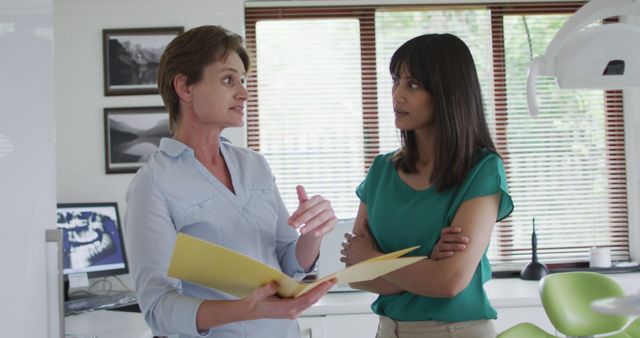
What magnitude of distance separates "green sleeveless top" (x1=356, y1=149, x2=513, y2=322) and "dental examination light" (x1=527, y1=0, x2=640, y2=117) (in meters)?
0.26

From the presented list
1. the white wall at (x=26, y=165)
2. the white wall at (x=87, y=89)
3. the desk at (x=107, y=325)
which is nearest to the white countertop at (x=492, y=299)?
the desk at (x=107, y=325)

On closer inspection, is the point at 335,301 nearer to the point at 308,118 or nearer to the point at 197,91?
the point at 308,118

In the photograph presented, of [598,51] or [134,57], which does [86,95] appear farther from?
[598,51]

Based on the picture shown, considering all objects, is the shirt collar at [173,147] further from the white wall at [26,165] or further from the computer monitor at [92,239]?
the computer monitor at [92,239]

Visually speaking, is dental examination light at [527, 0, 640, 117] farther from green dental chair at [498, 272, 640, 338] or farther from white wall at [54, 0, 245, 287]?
white wall at [54, 0, 245, 287]

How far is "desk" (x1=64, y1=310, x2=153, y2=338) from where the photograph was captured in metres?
2.81

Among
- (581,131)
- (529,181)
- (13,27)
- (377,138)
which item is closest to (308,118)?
(377,138)

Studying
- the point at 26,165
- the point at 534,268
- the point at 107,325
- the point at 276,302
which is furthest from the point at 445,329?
the point at 534,268

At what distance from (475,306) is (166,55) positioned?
867mm

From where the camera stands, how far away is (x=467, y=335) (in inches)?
65.2

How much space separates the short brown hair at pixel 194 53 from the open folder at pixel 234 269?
1.60ft

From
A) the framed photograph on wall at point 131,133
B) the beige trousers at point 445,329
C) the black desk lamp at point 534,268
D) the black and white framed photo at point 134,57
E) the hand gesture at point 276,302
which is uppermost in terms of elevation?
the black and white framed photo at point 134,57

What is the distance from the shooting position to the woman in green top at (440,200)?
1.67 metres

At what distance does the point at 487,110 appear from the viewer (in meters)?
4.11
